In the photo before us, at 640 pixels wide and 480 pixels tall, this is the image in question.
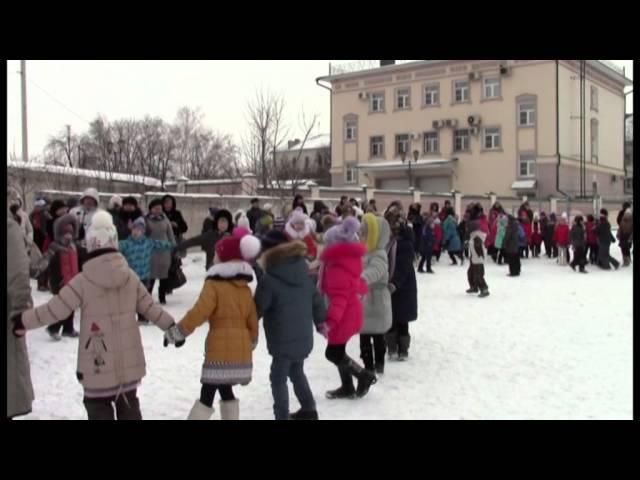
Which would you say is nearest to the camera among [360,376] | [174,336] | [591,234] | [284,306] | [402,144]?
[174,336]

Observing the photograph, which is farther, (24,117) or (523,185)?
(523,185)

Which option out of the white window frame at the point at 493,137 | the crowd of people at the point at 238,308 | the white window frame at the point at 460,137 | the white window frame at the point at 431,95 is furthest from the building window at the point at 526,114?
the crowd of people at the point at 238,308

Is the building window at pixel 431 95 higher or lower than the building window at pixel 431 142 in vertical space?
higher

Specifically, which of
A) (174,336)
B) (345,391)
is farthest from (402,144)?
(174,336)

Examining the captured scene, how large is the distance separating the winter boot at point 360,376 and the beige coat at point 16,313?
2.74 m

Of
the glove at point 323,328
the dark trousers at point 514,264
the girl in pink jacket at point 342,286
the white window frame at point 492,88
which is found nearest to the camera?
the glove at point 323,328

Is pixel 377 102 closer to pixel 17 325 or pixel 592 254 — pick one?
pixel 592 254

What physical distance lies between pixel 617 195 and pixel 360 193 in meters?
31.3

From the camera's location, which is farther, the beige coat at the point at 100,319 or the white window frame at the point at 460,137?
the white window frame at the point at 460,137

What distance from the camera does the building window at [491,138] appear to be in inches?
1702

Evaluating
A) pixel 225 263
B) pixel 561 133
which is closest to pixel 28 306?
pixel 225 263

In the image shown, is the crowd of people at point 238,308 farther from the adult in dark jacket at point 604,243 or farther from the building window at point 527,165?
the building window at point 527,165

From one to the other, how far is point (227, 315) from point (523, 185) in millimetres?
39762

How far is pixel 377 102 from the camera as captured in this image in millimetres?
47688
